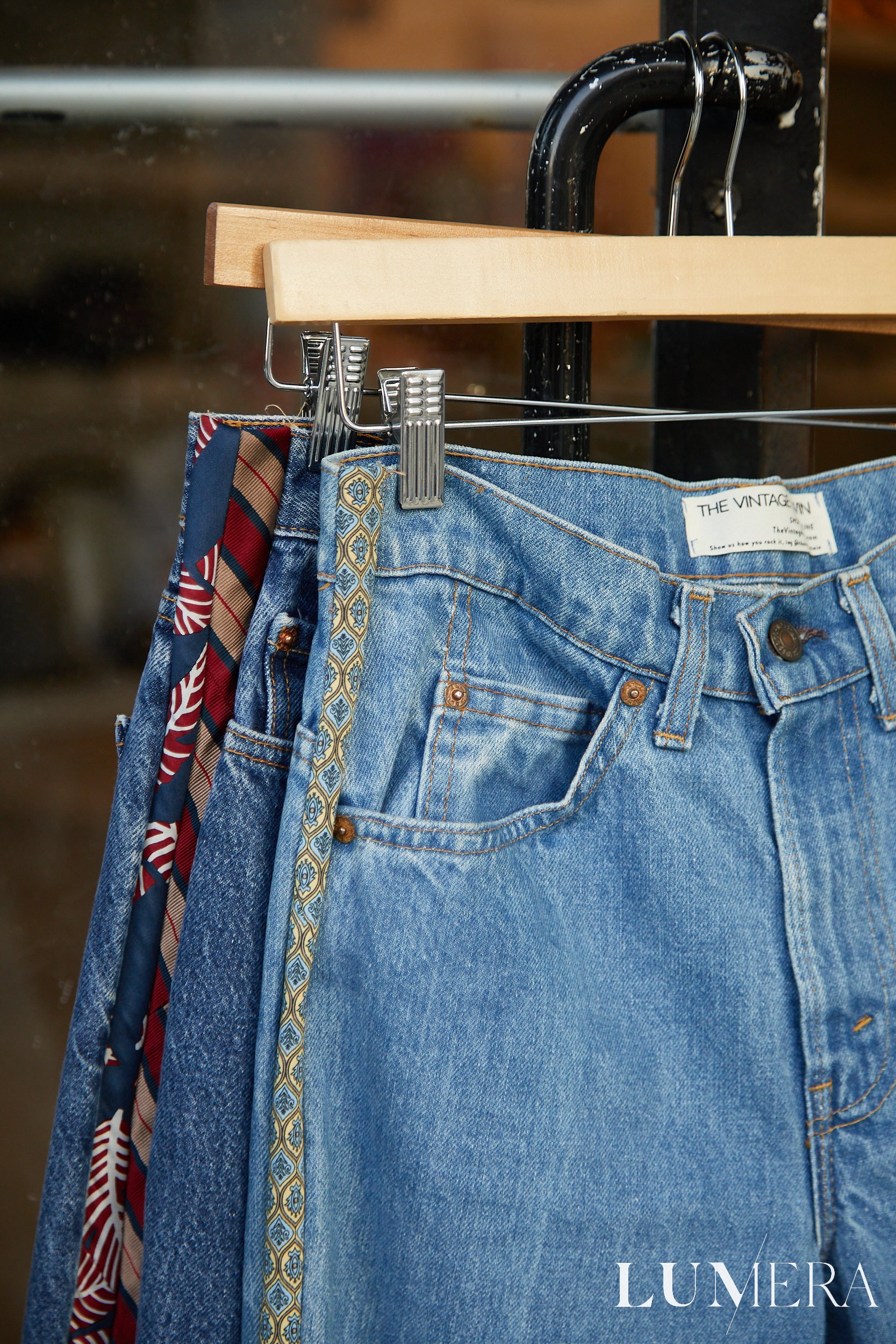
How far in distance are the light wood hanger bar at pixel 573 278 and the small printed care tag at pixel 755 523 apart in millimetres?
103

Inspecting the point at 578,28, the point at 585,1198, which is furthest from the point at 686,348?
the point at 585,1198

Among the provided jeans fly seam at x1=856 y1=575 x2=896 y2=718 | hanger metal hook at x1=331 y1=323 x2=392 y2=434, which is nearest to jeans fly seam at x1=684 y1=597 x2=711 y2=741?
jeans fly seam at x1=856 y1=575 x2=896 y2=718

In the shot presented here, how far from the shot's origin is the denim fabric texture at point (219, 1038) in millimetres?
512

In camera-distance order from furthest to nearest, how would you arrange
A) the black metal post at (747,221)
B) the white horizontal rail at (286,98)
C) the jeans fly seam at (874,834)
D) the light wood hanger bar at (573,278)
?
the white horizontal rail at (286,98)
the black metal post at (747,221)
the jeans fly seam at (874,834)
the light wood hanger bar at (573,278)

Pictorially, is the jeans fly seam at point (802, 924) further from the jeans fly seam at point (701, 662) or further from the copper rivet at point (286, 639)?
the copper rivet at point (286, 639)

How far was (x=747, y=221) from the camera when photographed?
0.86 m

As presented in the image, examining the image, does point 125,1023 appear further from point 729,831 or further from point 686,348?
point 686,348

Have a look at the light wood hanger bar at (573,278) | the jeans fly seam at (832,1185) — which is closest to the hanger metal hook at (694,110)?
the light wood hanger bar at (573,278)

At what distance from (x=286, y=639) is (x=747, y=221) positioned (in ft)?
1.96

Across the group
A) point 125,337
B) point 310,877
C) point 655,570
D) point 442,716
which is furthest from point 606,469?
point 125,337

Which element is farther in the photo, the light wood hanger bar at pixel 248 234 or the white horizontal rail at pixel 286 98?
the white horizontal rail at pixel 286 98

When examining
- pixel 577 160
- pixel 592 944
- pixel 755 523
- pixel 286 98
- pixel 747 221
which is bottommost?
pixel 592 944

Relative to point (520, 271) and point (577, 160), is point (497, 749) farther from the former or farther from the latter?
point (577, 160)

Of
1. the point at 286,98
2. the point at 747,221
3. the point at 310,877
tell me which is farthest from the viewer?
the point at 286,98
